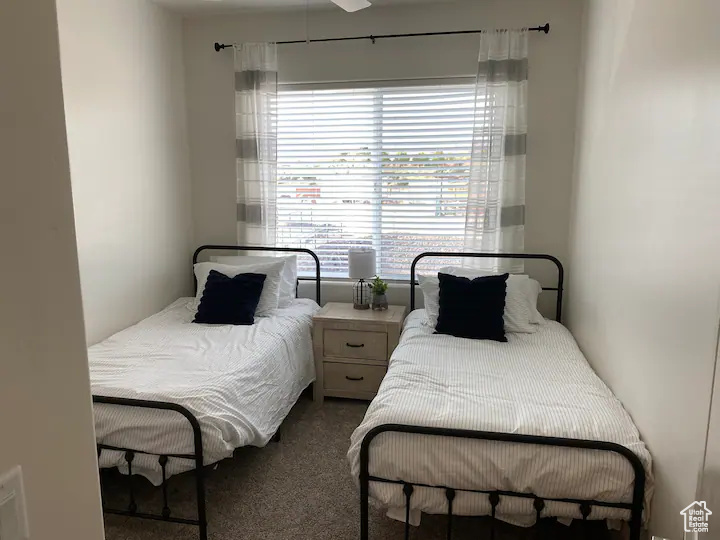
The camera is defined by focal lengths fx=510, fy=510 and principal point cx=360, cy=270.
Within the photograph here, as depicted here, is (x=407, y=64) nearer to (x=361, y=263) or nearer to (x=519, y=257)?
(x=361, y=263)

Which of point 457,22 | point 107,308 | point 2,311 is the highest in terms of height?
point 457,22

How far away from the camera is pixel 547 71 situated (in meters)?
3.32

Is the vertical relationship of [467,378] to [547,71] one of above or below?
below

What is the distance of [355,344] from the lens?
131 inches

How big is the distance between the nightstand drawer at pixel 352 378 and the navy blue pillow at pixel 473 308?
0.59 meters

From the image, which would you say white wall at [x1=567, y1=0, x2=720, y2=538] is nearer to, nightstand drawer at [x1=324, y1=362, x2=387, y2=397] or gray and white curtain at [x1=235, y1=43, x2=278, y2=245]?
nightstand drawer at [x1=324, y1=362, x2=387, y2=397]

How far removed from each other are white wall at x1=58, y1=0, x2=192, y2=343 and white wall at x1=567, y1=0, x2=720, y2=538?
109 inches

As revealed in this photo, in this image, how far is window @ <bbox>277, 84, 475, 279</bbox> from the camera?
3.56 metres

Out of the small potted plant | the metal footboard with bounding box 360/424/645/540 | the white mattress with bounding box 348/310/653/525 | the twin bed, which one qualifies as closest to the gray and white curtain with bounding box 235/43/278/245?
the small potted plant

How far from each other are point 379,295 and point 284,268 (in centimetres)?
71

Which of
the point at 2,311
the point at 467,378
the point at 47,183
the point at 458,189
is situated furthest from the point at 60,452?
the point at 458,189

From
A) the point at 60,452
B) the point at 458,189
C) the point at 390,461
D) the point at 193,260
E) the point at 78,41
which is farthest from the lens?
the point at 193,260

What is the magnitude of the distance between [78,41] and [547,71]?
2812 mm

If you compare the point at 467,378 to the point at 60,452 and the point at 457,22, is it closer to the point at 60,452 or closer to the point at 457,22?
the point at 60,452
